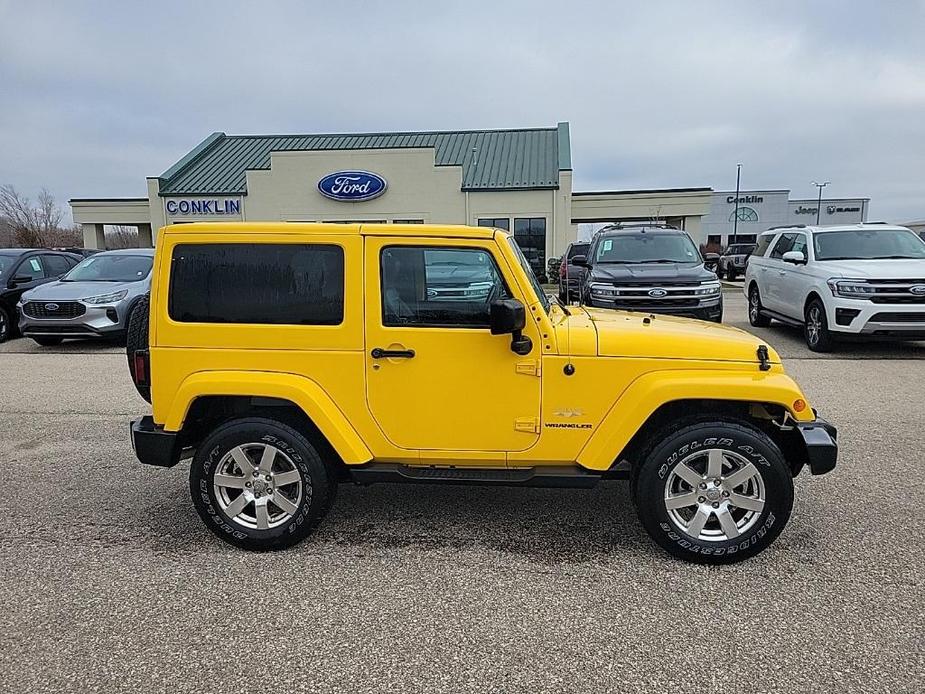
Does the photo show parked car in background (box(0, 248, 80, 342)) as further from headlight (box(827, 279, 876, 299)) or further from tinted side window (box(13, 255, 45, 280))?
headlight (box(827, 279, 876, 299))

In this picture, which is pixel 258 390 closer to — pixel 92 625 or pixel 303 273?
pixel 303 273

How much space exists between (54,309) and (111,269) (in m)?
1.49

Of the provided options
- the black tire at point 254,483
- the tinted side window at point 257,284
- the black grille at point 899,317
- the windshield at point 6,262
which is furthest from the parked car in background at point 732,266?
the black tire at point 254,483

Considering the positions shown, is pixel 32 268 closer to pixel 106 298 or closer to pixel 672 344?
pixel 106 298

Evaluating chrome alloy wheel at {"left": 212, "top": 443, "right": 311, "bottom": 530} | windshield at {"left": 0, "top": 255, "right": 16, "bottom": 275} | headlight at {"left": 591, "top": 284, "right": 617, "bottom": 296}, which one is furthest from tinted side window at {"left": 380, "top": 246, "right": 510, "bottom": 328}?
windshield at {"left": 0, "top": 255, "right": 16, "bottom": 275}

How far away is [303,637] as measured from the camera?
9.54 ft

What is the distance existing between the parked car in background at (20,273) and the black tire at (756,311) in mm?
14031

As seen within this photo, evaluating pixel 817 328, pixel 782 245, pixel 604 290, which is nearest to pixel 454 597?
pixel 604 290

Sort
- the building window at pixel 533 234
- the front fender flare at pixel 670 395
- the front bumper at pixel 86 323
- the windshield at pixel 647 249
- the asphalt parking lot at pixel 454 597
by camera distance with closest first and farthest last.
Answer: the asphalt parking lot at pixel 454 597
the front fender flare at pixel 670 395
the front bumper at pixel 86 323
the windshield at pixel 647 249
the building window at pixel 533 234

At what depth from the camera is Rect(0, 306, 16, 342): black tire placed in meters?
11.9

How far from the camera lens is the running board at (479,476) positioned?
3592 millimetres

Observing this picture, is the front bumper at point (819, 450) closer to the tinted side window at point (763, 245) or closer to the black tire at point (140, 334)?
the black tire at point (140, 334)

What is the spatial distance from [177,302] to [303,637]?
6.28 feet

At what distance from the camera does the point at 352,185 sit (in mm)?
26094
